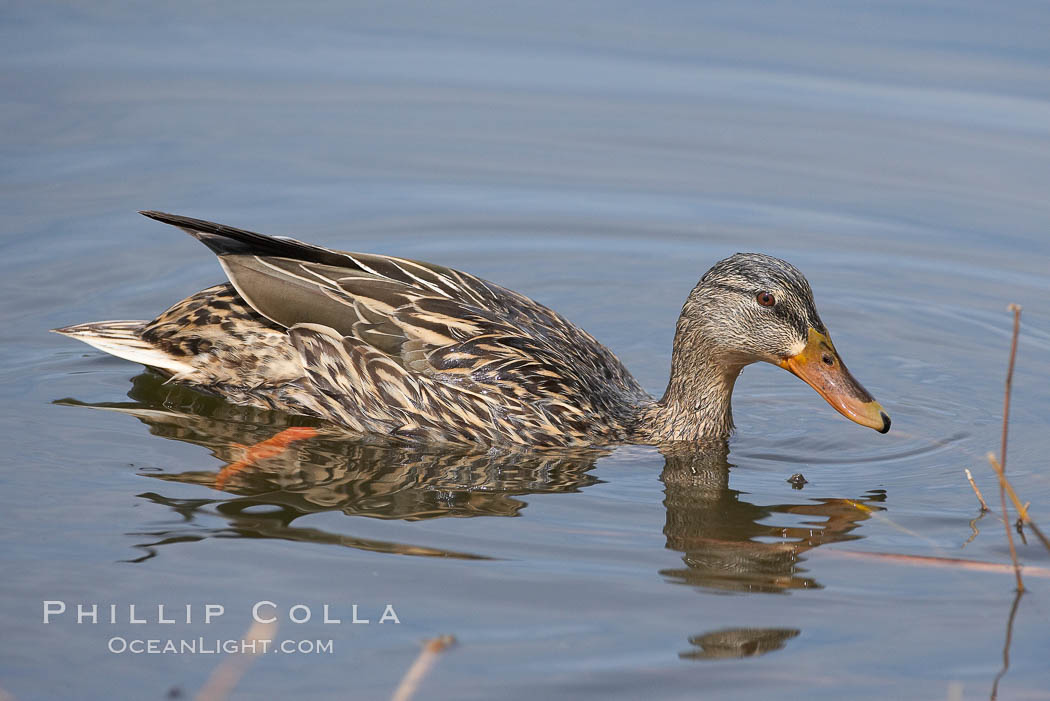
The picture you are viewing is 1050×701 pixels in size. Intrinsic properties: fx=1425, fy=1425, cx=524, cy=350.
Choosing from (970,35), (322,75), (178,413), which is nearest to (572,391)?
(178,413)

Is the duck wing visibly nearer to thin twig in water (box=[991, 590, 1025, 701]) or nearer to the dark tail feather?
the dark tail feather

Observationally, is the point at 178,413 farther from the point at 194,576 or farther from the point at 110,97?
the point at 110,97

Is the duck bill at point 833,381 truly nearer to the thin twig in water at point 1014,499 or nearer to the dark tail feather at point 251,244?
the thin twig in water at point 1014,499

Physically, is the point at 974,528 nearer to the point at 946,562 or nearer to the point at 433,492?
the point at 946,562

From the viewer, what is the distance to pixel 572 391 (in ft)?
26.5

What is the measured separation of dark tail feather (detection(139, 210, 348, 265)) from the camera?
315 inches

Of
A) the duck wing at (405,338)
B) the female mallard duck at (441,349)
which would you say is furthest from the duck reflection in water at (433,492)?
the duck wing at (405,338)

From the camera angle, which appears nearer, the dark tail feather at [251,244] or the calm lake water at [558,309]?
the calm lake water at [558,309]

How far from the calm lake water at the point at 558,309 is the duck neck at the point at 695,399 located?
257mm

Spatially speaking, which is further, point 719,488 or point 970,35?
point 970,35

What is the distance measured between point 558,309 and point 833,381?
2.91 metres

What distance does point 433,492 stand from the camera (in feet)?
24.1

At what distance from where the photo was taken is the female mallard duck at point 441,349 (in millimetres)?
7875

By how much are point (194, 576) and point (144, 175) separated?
239 inches
